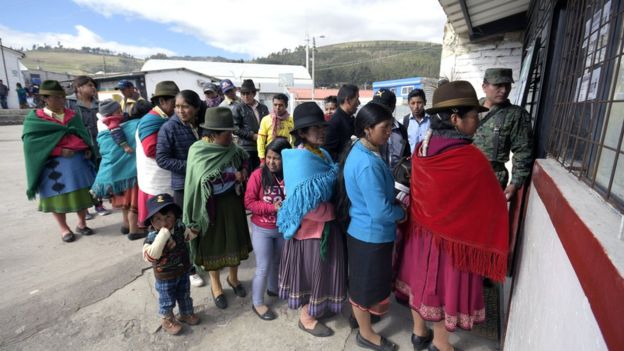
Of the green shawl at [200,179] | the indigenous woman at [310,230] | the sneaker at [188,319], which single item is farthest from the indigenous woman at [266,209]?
A: the sneaker at [188,319]

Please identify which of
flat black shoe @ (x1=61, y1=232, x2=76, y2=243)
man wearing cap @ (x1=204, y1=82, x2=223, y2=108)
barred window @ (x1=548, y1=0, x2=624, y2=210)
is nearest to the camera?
barred window @ (x1=548, y1=0, x2=624, y2=210)

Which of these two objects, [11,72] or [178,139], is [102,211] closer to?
[178,139]

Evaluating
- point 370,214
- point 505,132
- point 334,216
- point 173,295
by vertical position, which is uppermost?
point 505,132

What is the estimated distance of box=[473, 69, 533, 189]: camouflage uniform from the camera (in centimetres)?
248

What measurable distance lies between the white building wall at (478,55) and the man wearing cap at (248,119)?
3688 millimetres

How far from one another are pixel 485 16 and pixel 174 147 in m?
4.75

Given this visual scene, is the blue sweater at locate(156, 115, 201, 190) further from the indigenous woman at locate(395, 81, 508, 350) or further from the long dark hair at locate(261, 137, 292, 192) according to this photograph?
the indigenous woman at locate(395, 81, 508, 350)

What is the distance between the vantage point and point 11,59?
2464cm

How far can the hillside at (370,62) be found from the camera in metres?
73.5

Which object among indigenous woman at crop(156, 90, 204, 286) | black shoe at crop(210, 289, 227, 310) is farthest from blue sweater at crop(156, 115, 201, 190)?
black shoe at crop(210, 289, 227, 310)

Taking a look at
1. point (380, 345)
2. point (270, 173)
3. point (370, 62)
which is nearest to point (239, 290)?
point (270, 173)

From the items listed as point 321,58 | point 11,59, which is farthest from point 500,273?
point 321,58

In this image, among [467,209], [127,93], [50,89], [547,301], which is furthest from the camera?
[127,93]

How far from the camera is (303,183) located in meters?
2.16
